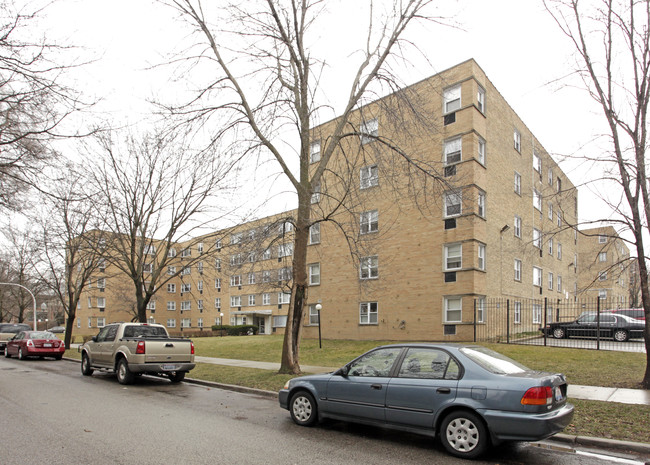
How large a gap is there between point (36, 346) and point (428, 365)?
22.0 m

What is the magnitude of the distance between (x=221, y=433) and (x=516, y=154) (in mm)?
26796

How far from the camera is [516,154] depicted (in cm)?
2889

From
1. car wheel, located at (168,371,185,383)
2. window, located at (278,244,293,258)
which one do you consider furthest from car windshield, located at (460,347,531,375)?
window, located at (278,244,293,258)

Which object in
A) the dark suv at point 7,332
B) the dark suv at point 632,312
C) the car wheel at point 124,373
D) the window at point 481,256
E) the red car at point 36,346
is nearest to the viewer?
the car wheel at point 124,373

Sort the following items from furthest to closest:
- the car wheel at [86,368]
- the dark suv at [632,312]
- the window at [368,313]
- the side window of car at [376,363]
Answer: the window at [368,313], the dark suv at [632,312], the car wheel at [86,368], the side window of car at [376,363]

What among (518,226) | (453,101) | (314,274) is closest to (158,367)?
(314,274)

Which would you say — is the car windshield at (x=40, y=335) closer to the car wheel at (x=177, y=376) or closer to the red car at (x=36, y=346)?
the red car at (x=36, y=346)

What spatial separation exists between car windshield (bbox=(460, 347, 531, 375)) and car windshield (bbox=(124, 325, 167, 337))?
406 inches

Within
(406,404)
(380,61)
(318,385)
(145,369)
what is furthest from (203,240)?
(406,404)

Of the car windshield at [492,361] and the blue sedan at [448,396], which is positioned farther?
the car windshield at [492,361]

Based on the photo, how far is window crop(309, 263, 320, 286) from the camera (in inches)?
1221

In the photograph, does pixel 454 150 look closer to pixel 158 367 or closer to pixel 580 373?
pixel 580 373

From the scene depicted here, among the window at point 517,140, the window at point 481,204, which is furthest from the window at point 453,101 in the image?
the window at point 517,140

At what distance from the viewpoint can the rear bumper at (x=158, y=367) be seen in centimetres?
1256
